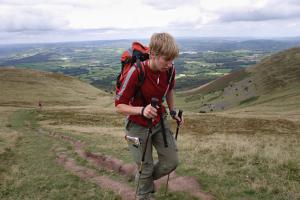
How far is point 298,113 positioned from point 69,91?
6871 centimetres

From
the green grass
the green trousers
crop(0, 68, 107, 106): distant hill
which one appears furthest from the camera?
crop(0, 68, 107, 106): distant hill

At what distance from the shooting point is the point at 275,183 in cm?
927

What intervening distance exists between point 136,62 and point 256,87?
9463 cm

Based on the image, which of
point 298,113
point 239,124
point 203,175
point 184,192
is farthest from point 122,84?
point 298,113

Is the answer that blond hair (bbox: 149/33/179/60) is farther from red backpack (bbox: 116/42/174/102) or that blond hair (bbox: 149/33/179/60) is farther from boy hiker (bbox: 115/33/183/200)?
red backpack (bbox: 116/42/174/102)

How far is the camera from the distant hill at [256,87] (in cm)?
7931

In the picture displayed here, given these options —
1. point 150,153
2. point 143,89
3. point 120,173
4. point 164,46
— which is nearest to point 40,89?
point 120,173

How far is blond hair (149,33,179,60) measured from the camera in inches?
236

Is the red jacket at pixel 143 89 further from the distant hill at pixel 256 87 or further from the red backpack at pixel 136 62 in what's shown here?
the distant hill at pixel 256 87

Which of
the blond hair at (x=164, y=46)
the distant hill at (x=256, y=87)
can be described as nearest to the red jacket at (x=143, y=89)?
the blond hair at (x=164, y=46)

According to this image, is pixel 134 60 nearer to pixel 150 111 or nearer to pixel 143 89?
pixel 143 89

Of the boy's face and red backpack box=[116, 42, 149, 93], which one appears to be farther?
red backpack box=[116, 42, 149, 93]

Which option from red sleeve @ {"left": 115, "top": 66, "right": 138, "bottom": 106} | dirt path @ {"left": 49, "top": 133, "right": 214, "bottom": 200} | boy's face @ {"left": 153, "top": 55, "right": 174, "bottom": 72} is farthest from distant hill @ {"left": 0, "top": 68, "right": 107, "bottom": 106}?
boy's face @ {"left": 153, "top": 55, "right": 174, "bottom": 72}

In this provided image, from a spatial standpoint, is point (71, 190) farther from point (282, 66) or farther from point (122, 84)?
point (282, 66)
